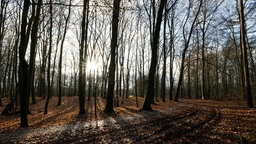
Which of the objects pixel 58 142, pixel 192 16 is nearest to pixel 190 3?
pixel 192 16

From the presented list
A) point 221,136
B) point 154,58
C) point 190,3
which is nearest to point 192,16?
point 190,3

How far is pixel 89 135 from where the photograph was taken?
7.17 metres

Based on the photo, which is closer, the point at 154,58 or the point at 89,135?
the point at 89,135

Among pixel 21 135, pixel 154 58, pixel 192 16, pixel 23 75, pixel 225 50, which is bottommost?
pixel 21 135

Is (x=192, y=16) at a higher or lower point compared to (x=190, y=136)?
higher

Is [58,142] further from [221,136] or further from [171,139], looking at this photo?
[221,136]

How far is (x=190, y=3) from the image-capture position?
2359 cm

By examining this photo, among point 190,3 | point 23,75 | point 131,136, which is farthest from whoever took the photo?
point 190,3

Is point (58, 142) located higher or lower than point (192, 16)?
lower

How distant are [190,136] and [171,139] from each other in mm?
799

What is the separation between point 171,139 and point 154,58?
31.8 ft

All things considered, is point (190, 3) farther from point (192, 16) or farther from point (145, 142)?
point (145, 142)

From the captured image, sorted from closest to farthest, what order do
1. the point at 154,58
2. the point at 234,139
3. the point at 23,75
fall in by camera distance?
the point at 234,139 < the point at 23,75 < the point at 154,58

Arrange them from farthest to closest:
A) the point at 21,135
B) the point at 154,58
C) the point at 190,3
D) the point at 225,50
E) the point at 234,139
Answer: the point at 225,50 < the point at 190,3 < the point at 154,58 < the point at 21,135 < the point at 234,139
